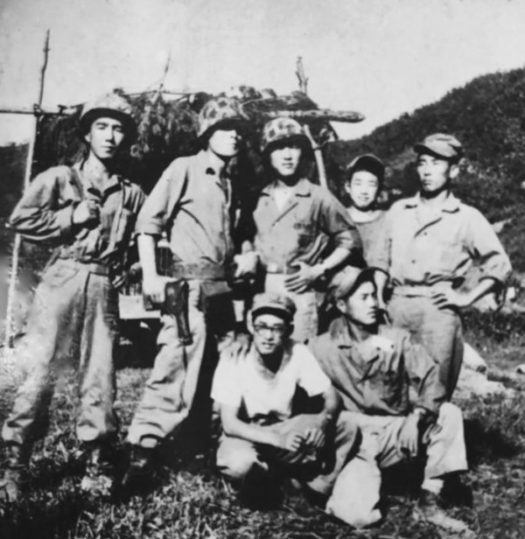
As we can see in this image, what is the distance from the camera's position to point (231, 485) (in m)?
3.16

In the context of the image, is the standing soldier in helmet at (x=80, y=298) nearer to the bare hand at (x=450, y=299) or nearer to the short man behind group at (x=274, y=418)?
the short man behind group at (x=274, y=418)

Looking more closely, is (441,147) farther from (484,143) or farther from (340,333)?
(484,143)

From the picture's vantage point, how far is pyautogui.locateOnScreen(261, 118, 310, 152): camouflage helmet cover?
138 inches

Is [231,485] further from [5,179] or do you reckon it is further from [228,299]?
[5,179]

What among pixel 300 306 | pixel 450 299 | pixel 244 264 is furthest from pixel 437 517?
pixel 244 264

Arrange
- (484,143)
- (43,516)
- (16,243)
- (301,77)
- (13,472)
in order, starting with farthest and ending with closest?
(484,143) < (301,77) < (16,243) < (13,472) < (43,516)

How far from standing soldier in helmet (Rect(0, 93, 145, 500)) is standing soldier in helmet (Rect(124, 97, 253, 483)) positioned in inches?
7.4

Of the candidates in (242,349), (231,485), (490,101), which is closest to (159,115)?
(242,349)

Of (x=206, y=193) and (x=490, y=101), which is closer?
(x=206, y=193)

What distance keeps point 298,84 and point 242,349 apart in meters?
2.13

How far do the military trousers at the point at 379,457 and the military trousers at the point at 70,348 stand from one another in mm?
1177

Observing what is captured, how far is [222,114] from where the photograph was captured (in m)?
3.36

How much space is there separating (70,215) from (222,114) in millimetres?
978

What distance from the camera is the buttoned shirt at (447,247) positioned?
3490 mm
